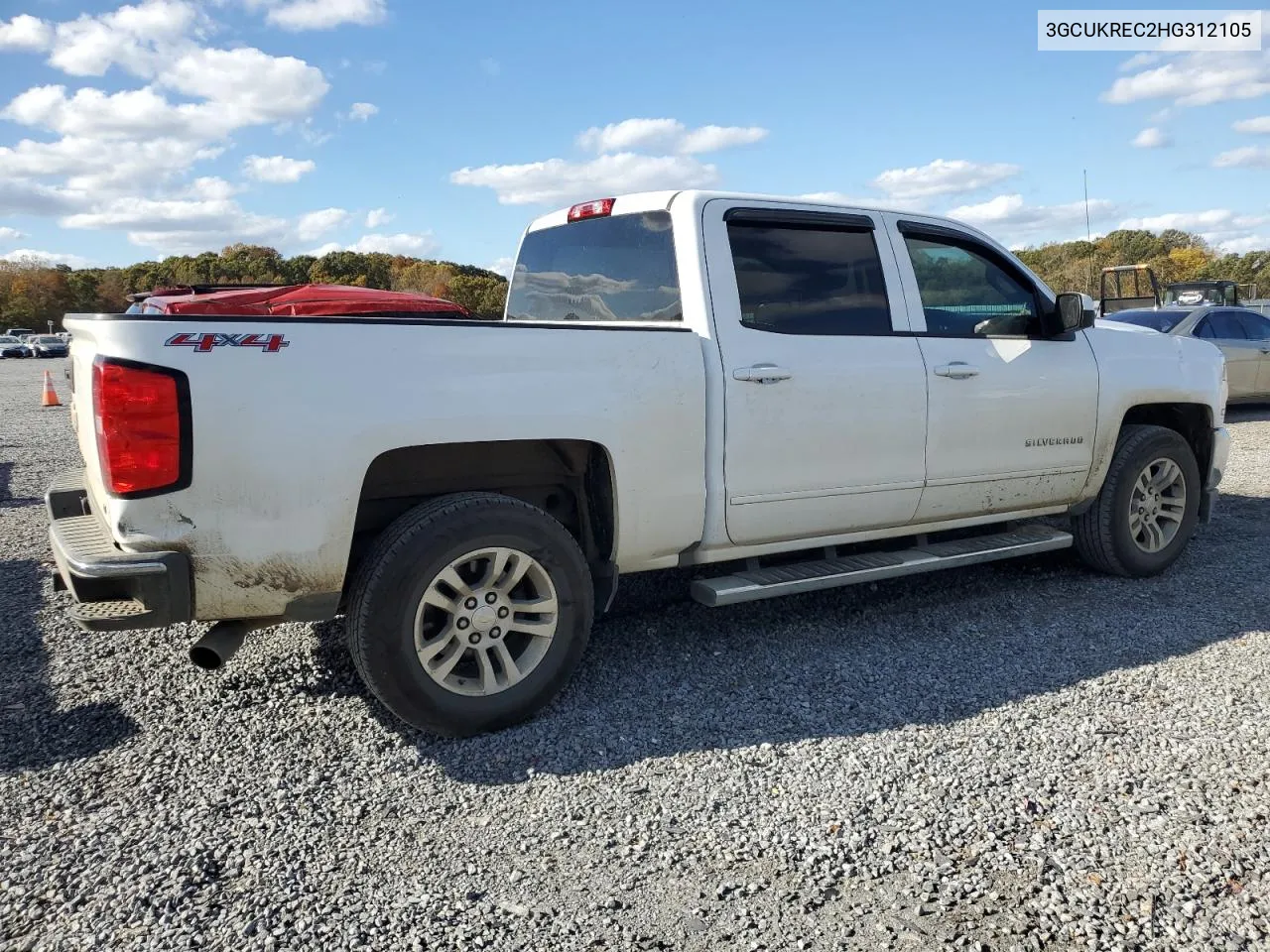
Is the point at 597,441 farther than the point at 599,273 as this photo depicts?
No

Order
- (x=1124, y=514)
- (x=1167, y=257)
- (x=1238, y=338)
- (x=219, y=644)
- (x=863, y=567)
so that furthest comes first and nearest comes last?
(x=1167, y=257) → (x=1238, y=338) → (x=1124, y=514) → (x=863, y=567) → (x=219, y=644)

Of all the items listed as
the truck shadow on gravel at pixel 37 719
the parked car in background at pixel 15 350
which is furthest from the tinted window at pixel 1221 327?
the parked car in background at pixel 15 350

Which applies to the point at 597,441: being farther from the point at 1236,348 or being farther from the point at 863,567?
the point at 1236,348

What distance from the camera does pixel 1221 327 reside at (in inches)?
487

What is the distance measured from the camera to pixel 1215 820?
2863 mm

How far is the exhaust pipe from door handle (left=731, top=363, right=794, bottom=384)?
2081mm

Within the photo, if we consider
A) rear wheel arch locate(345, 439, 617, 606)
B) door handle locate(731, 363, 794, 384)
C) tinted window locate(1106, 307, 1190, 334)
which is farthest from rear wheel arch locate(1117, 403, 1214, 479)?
tinted window locate(1106, 307, 1190, 334)

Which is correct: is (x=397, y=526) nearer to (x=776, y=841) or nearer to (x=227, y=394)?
(x=227, y=394)

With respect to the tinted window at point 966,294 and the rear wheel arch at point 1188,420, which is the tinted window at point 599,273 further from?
the rear wheel arch at point 1188,420

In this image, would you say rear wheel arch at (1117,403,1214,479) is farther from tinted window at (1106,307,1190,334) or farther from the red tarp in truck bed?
tinted window at (1106,307,1190,334)

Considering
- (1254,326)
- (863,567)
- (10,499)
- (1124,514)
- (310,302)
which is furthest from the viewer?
(1254,326)

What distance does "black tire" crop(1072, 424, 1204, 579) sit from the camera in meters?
5.32

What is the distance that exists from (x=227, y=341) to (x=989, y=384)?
11.3ft

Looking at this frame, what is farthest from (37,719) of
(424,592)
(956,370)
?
(956,370)
